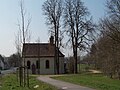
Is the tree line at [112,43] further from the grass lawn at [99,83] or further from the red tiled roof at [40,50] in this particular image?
the red tiled roof at [40,50]

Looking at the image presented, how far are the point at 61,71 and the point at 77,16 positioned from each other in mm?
16360

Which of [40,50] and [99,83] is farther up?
[40,50]

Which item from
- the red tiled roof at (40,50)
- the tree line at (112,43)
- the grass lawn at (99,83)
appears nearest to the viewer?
the grass lawn at (99,83)

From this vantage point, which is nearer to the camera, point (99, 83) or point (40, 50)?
point (99, 83)

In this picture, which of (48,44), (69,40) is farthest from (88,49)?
(48,44)

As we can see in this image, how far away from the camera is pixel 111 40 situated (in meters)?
39.3

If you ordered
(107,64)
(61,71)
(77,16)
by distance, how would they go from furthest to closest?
(61,71) < (77,16) < (107,64)

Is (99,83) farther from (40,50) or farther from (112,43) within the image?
(40,50)

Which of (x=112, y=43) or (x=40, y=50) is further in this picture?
(x=40, y=50)

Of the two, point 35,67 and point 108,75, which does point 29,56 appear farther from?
point 108,75

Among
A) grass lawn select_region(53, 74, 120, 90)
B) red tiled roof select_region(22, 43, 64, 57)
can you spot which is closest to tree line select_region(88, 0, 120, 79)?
grass lawn select_region(53, 74, 120, 90)

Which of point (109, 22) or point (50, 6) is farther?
point (50, 6)

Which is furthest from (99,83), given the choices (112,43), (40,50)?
(40,50)

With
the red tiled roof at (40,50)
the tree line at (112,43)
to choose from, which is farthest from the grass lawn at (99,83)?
the red tiled roof at (40,50)
